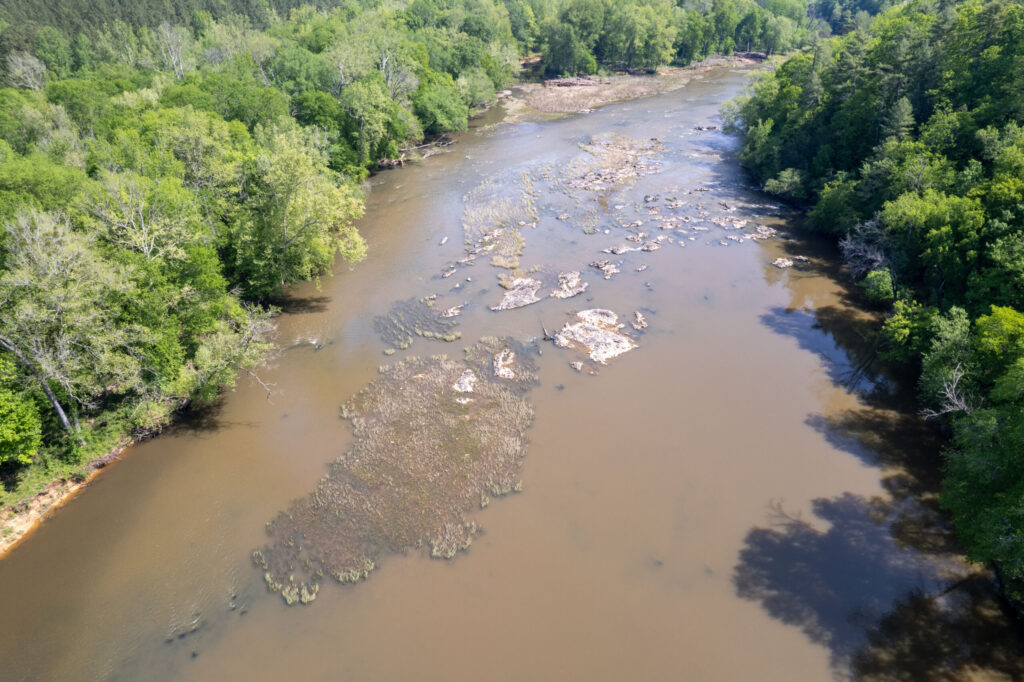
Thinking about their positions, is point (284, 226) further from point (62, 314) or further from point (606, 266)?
point (606, 266)

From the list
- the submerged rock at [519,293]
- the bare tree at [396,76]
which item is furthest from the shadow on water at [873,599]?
the bare tree at [396,76]

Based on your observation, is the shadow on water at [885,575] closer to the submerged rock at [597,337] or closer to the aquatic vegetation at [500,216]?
the submerged rock at [597,337]

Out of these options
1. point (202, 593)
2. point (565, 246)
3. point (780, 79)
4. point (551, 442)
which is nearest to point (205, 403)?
point (202, 593)

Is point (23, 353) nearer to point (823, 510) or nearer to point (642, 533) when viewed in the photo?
point (642, 533)

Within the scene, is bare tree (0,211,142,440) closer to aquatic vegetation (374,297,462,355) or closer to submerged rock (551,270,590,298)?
aquatic vegetation (374,297,462,355)

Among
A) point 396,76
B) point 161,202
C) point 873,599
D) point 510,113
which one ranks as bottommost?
point 873,599

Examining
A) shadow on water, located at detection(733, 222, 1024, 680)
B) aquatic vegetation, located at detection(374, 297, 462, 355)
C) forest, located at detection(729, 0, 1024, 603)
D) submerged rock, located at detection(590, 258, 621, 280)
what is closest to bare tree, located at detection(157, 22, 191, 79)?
aquatic vegetation, located at detection(374, 297, 462, 355)

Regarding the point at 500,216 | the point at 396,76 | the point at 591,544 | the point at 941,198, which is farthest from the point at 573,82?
the point at 591,544
